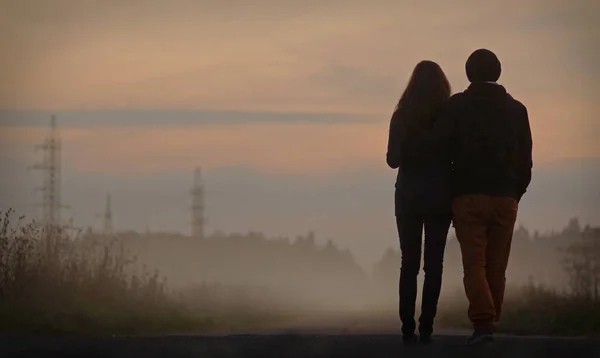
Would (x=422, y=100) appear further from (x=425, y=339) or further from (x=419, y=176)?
(x=425, y=339)

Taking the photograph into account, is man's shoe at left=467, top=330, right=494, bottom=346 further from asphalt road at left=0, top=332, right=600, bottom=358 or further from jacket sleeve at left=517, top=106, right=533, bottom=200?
jacket sleeve at left=517, top=106, right=533, bottom=200

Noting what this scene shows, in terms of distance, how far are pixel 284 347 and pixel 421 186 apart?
5.39 feet

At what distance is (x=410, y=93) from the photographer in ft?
35.3

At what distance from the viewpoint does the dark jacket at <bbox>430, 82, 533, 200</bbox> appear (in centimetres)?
1039

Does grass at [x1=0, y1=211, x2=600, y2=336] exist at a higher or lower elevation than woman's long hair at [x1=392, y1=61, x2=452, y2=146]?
lower

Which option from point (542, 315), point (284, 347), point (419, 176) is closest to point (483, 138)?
point (419, 176)

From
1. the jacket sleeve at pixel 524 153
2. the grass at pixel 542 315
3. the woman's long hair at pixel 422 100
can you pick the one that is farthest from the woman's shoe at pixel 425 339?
the grass at pixel 542 315

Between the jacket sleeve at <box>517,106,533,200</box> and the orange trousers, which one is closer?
the orange trousers

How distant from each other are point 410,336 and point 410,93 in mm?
1928

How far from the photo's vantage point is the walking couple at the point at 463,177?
34.1 feet

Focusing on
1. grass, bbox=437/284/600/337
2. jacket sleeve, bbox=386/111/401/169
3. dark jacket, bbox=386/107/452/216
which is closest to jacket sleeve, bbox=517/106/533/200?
dark jacket, bbox=386/107/452/216

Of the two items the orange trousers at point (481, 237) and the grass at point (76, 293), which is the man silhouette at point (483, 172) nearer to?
the orange trousers at point (481, 237)

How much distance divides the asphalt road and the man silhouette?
15.4 inches

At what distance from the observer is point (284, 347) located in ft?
33.8
